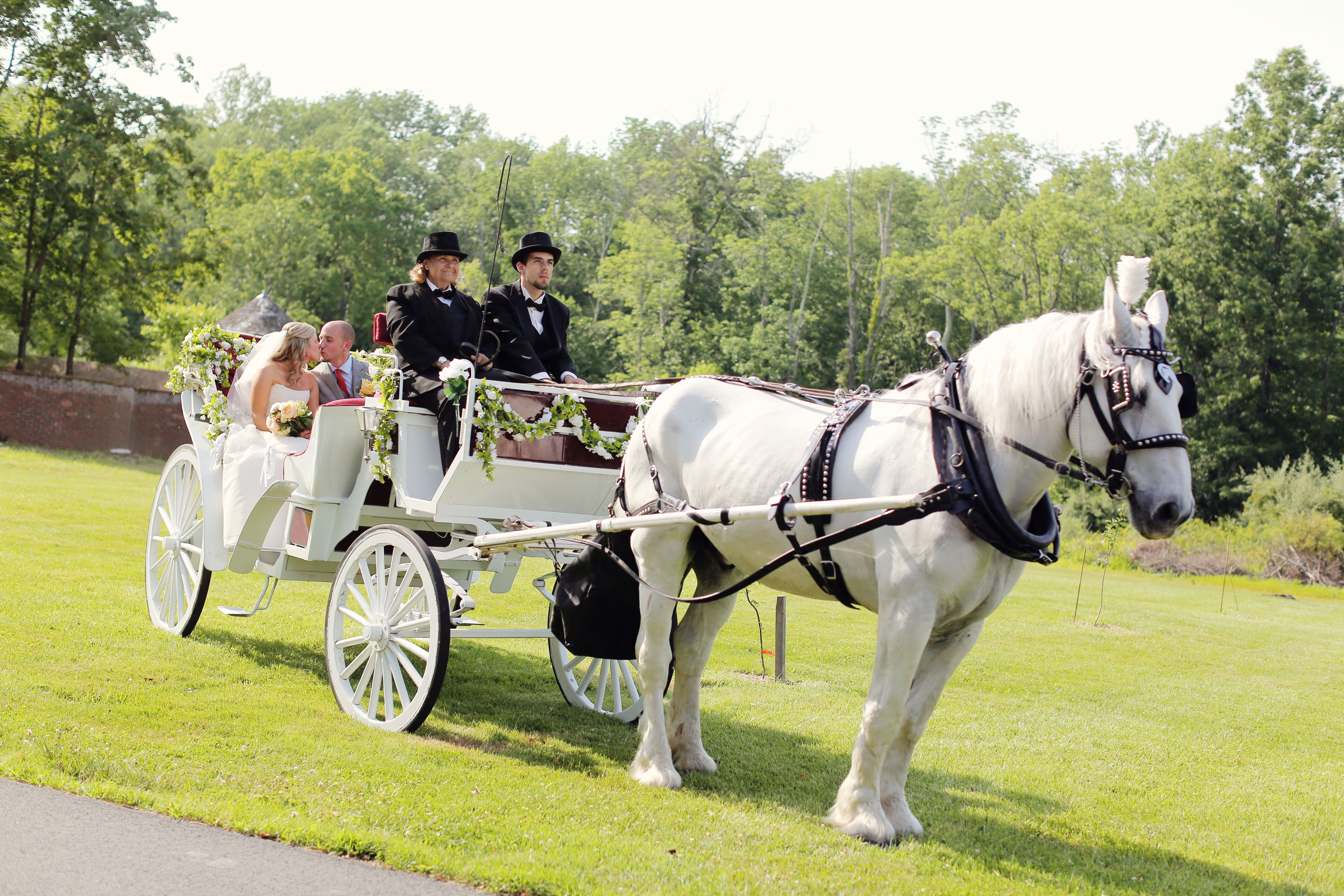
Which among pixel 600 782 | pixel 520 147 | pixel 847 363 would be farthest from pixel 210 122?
pixel 600 782

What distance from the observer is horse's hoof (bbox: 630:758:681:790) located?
5223 millimetres

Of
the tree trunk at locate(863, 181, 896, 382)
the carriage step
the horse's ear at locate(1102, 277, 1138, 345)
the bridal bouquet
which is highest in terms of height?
the tree trunk at locate(863, 181, 896, 382)

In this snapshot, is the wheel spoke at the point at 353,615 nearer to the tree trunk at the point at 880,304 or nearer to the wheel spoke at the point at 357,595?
the wheel spoke at the point at 357,595

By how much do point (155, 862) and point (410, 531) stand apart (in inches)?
89.6

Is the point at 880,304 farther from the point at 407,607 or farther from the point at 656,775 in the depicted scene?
the point at 656,775

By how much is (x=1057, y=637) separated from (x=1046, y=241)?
1167 inches

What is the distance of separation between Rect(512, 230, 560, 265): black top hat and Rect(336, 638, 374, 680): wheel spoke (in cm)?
250

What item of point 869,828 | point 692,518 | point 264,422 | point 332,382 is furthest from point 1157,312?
point 332,382

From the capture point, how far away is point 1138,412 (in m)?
3.92

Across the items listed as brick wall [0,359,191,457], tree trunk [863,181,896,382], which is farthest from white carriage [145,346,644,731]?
tree trunk [863,181,896,382]

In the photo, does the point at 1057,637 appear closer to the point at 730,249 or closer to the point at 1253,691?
the point at 1253,691

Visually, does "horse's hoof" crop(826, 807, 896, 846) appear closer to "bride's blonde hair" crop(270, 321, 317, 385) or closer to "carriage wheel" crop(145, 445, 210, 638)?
"bride's blonde hair" crop(270, 321, 317, 385)

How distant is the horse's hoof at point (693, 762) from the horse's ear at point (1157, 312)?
306 centimetres

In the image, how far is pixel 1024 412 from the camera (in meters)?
4.26
